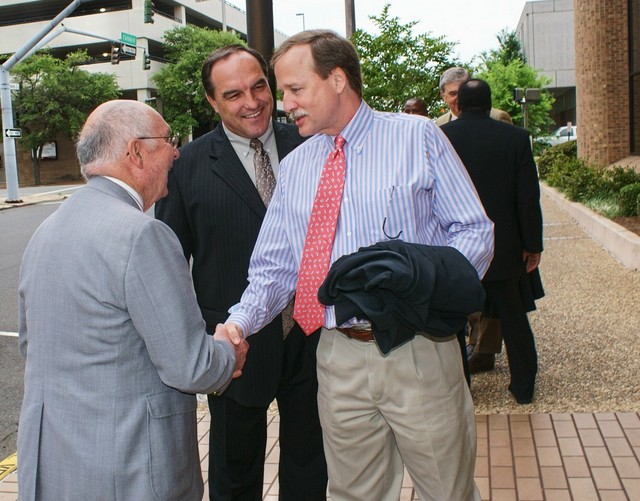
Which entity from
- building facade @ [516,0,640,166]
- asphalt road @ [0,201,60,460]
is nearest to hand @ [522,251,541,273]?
asphalt road @ [0,201,60,460]

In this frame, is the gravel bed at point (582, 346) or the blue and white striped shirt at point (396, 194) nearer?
the blue and white striped shirt at point (396, 194)

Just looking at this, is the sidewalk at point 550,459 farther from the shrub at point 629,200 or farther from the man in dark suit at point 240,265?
the shrub at point 629,200

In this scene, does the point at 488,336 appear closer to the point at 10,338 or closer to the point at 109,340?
the point at 109,340

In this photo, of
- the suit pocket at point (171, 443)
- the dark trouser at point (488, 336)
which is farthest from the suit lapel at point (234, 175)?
the dark trouser at point (488, 336)

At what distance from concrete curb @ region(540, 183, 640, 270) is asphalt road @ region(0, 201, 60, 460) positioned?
7.08 meters

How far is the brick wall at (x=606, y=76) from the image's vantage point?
717 inches

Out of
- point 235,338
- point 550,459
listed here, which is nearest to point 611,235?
point 550,459

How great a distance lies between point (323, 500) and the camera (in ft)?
12.1

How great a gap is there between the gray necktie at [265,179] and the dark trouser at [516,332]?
227cm

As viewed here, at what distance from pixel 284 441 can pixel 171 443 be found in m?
1.24

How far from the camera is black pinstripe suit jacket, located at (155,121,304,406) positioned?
135 inches

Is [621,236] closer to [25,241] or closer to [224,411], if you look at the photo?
[224,411]

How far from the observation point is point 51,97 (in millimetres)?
47625

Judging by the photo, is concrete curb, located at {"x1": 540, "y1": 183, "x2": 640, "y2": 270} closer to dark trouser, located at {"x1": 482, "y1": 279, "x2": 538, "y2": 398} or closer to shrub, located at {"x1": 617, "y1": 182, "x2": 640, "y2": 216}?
shrub, located at {"x1": 617, "y1": 182, "x2": 640, "y2": 216}
